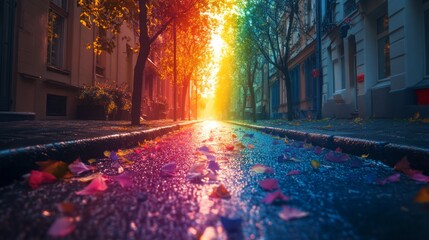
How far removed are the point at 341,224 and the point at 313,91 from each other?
18.9 meters

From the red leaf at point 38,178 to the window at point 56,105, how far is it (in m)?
9.64

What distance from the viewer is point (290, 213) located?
138cm

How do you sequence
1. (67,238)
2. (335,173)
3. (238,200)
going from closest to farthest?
(67,238) < (238,200) < (335,173)

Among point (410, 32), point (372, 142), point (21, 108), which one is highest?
point (410, 32)

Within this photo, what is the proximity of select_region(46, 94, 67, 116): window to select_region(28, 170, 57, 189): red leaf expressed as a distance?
9635mm

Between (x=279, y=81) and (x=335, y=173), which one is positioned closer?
(x=335, y=173)

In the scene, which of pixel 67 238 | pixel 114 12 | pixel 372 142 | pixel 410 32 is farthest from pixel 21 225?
pixel 410 32

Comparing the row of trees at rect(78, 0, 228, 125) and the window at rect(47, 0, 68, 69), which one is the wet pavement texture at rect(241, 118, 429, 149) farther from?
the window at rect(47, 0, 68, 69)

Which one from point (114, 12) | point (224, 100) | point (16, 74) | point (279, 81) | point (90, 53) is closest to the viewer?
point (114, 12)

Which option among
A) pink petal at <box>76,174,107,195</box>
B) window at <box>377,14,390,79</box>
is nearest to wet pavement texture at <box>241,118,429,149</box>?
pink petal at <box>76,174,107,195</box>

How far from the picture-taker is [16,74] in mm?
8672

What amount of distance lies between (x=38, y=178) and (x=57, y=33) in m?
11.0

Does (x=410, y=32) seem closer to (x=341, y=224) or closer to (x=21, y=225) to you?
(x=341, y=224)

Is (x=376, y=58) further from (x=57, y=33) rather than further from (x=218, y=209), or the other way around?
(x=218, y=209)
